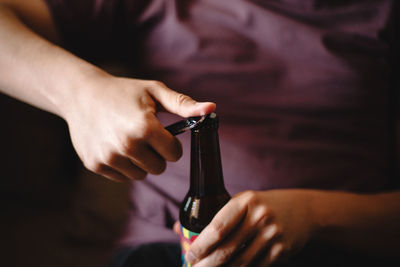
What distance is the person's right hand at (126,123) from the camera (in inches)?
14.0

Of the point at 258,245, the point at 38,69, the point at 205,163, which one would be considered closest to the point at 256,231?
the point at 258,245

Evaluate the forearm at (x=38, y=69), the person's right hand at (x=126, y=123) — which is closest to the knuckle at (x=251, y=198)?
the person's right hand at (x=126, y=123)

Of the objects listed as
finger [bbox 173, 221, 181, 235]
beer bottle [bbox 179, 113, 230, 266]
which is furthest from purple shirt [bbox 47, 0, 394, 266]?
beer bottle [bbox 179, 113, 230, 266]

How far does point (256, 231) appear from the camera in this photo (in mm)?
431

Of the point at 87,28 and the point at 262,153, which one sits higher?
the point at 87,28

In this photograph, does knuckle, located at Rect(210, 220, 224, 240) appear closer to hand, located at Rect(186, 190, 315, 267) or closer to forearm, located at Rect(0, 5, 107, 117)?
hand, located at Rect(186, 190, 315, 267)

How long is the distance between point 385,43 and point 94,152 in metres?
0.54

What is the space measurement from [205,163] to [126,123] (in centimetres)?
11

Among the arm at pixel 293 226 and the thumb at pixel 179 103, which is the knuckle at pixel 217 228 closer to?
the arm at pixel 293 226

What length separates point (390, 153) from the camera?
1.99 feet

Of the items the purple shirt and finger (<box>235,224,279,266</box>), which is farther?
the purple shirt

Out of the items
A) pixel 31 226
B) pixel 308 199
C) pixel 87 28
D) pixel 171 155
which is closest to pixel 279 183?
pixel 308 199

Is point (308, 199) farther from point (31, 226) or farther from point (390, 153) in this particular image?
point (31, 226)

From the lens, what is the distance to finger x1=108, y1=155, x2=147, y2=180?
39cm
